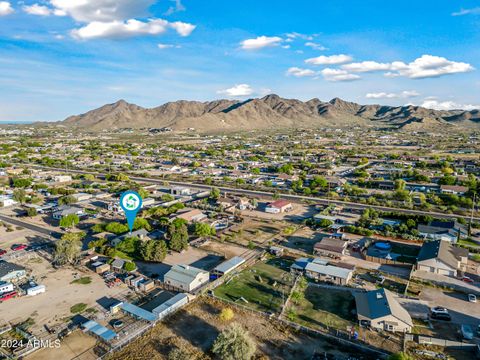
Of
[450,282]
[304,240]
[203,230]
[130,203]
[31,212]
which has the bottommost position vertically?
[450,282]

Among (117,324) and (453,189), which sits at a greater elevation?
(453,189)

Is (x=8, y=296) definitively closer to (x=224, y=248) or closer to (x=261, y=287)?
(x=224, y=248)

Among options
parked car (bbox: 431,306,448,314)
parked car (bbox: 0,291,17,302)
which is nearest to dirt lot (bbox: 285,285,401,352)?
parked car (bbox: 431,306,448,314)

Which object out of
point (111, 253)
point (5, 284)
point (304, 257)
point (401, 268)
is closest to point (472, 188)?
point (401, 268)

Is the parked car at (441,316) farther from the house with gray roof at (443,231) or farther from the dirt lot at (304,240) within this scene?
the house with gray roof at (443,231)

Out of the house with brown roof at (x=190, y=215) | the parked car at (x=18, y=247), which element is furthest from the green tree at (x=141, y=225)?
the parked car at (x=18, y=247)

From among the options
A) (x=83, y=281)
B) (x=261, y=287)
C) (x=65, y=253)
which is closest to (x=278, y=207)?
(x=261, y=287)
